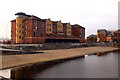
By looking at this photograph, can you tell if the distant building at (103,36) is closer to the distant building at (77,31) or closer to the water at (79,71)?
the distant building at (77,31)

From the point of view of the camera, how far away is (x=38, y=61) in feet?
151

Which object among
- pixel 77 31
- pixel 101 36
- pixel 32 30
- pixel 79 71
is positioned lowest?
pixel 79 71

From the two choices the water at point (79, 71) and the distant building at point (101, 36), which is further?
the distant building at point (101, 36)

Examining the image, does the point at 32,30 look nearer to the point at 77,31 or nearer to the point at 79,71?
the point at 77,31

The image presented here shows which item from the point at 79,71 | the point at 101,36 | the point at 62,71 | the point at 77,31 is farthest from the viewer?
the point at 101,36

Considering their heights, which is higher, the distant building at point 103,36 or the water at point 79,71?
the distant building at point 103,36

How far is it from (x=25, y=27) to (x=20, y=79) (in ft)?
188

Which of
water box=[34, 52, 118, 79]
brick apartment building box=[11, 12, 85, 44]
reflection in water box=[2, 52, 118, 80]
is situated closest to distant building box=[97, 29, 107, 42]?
brick apartment building box=[11, 12, 85, 44]

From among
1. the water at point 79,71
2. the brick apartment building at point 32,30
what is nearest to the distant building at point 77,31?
the brick apartment building at point 32,30

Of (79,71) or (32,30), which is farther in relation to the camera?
(32,30)

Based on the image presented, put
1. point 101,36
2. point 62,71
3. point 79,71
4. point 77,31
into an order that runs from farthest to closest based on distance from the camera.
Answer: point 101,36
point 77,31
point 79,71
point 62,71

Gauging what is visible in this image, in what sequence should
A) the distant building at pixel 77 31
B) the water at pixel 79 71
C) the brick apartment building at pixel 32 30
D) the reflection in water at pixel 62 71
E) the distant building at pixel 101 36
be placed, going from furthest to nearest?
the distant building at pixel 101 36 < the distant building at pixel 77 31 < the brick apartment building at pixel 32 30 < the water at pixel 79 71 < the reflection in water at pixel 62 71

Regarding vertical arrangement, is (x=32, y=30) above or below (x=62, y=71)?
above

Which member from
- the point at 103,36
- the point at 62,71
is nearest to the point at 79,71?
the point at 62,71
